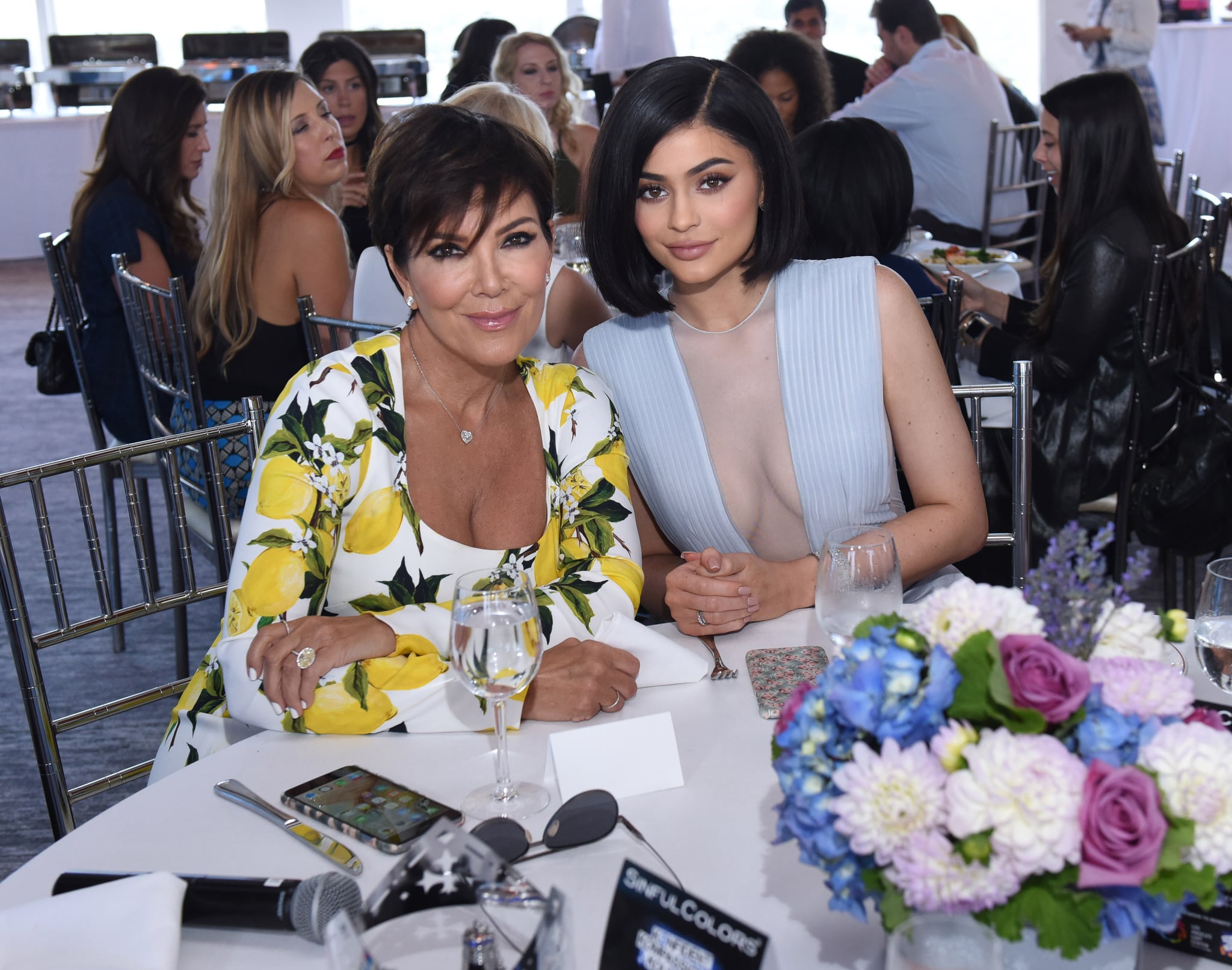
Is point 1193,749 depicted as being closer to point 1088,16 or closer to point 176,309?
point 176,309

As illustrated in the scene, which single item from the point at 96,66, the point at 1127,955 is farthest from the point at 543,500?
the point at 96,66

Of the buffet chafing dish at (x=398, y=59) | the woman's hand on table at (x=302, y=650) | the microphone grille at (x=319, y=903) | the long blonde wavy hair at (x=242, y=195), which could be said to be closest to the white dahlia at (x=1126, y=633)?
the microphone grille at (x=319, y=903)

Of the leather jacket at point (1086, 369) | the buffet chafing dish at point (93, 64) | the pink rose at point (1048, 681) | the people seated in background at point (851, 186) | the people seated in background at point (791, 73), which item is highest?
the buffet chafing dish at point (93, 64)

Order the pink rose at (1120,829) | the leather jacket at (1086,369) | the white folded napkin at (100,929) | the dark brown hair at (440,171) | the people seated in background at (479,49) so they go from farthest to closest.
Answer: the people seated in background at (479,49)
the leather jacket at (1086,369)
the dark brown hair at (440,171)
the white folded napkin at (100,929)
the pink rose at (1120,829)

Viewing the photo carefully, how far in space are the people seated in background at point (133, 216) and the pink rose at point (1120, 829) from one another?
3.40m

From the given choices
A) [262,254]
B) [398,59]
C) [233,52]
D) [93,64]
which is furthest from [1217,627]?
[93,64]

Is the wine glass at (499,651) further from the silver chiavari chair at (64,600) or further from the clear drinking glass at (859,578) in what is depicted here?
the silver chiavari chair at (64,600)

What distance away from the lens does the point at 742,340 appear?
A: 1.91 m

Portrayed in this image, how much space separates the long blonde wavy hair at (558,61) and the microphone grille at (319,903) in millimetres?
4199

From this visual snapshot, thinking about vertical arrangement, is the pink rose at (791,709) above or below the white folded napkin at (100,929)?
above

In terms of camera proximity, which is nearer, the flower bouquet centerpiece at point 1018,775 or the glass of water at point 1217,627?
the flower bouquet centerpiece at point 1018,775

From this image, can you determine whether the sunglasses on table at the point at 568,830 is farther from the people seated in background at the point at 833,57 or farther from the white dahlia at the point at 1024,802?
the people seated in background at the point at 833,57

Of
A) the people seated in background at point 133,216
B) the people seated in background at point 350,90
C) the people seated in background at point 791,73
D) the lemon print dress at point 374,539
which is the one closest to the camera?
the lemon print dress at point 374,539

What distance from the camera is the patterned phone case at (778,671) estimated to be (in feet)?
4.12
